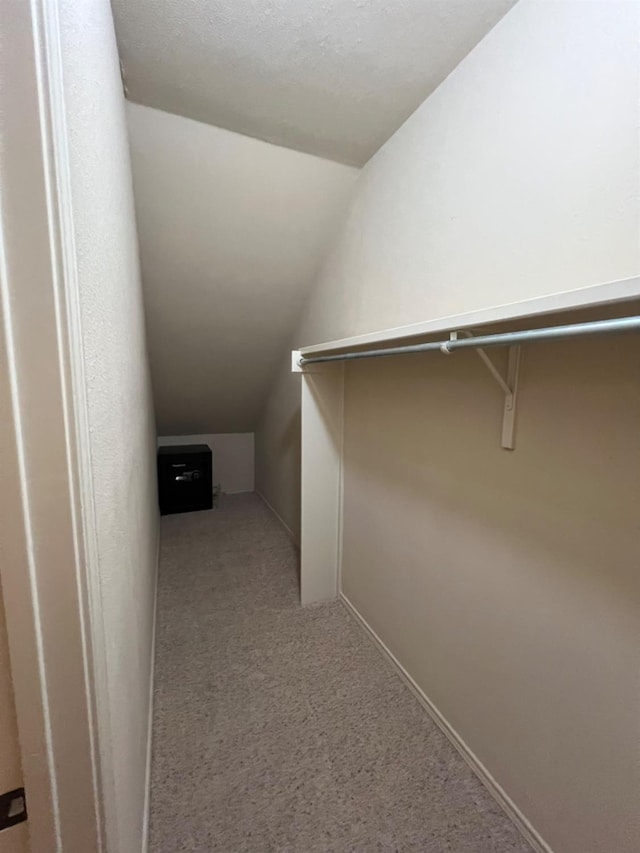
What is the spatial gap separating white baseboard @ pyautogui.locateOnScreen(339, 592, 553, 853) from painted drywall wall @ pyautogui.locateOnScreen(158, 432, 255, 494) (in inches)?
110

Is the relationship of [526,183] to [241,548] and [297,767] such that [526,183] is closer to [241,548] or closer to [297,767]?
[297,767]

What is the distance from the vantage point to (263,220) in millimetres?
2018

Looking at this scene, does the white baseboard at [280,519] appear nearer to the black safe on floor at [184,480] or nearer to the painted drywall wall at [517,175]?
the black safe on floor at [184,480]

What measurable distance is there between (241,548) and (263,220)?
2327mm

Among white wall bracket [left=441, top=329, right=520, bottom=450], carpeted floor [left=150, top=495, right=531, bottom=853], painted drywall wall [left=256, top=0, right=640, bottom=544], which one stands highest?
painted drywall wall [left=256, top=0, right=640, bottom=544]

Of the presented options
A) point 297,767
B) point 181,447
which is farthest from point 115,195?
point 181,447

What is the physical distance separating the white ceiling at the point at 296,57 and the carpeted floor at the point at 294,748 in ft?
7.94

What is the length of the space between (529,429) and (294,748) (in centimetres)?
140

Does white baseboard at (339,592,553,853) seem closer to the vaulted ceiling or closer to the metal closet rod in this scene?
the metal closet rod

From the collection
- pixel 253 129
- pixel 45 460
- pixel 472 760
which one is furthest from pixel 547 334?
pixel 253 129

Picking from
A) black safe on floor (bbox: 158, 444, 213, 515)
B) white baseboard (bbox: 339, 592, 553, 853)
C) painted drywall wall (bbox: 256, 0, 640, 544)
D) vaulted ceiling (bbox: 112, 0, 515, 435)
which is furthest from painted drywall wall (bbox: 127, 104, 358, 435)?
white baseboard (bbox: 339, 592, 553, 853)

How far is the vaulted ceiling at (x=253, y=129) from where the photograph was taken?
3.68ft

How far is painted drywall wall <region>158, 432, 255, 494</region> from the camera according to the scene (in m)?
4.23

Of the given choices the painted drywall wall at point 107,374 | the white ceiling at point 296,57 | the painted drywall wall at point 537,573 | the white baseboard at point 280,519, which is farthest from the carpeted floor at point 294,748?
the white ceiling at point 296,57
